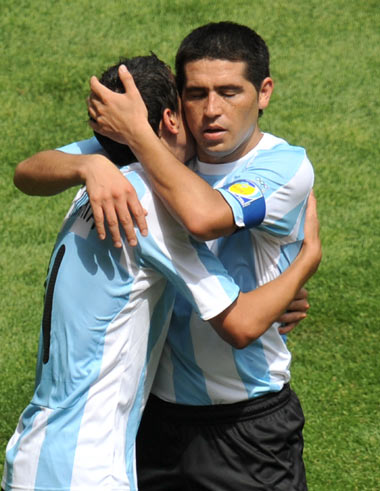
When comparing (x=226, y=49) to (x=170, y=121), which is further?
(x=226, y=49)

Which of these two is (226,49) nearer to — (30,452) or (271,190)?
(271,190)

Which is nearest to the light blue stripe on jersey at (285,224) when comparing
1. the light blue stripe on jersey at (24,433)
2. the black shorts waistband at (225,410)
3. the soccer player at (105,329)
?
the soccer player at (105,329)

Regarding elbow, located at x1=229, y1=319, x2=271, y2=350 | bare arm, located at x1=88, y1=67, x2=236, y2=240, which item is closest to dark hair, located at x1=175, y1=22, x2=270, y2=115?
bare arm, located at x1=88, y1=67, x2=236, y2=240

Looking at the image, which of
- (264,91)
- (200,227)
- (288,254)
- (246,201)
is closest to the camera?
(200,227)

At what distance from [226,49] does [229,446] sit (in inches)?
49.7

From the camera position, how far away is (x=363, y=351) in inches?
207

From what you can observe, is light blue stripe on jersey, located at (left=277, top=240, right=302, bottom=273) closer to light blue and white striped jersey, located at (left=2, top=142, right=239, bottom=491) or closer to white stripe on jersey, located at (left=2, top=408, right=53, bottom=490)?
light blue and white striped jersey, located at (left=2, top=142, right=239, bottom=491)

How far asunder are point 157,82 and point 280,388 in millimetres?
1055

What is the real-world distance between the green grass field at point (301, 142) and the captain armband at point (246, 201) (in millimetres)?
2084

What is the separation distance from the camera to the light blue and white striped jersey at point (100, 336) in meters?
2.63

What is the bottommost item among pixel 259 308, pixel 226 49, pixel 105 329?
pixel 259 308

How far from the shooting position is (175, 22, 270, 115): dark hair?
3.00m

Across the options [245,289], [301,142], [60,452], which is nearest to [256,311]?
[245,289]

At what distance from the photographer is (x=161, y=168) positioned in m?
2.59
